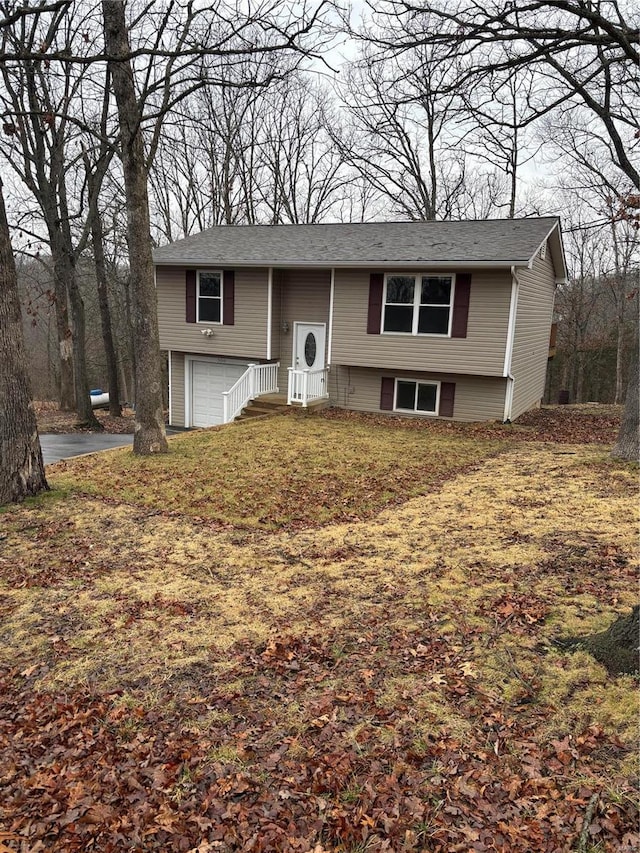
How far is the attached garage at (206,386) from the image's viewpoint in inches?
675

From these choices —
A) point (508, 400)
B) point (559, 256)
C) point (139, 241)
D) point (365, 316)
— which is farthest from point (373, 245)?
point (139, 241)

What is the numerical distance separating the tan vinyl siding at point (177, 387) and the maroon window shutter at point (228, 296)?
7.95 feet

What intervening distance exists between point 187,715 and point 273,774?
77cm

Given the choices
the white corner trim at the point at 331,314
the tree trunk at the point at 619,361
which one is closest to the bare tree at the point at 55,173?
the white corner trim at the point at 331,314

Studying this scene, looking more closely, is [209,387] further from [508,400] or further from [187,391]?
[508,400]

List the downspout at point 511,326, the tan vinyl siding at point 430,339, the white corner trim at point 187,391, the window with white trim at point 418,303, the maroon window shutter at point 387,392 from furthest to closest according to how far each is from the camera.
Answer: the white corner trim at point 187,391 < the maroon window shutter at point 387,392 < the window with white trim at point 418,303 < the tan vinyl siding at point 430,339 < the downspout at point 511,326

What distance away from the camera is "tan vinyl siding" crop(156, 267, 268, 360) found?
15633 mm

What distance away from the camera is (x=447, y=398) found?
1440cm

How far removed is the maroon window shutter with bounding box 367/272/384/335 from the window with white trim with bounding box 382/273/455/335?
127mm

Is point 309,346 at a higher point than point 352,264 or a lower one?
lower

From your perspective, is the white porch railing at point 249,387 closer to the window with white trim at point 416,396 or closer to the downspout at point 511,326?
the window with white trim at point 416,396

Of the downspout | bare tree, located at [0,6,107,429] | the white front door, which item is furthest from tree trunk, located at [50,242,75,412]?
the downspout

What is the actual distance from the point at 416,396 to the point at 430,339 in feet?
5.79

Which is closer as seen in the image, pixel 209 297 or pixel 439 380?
pixel 439 380
